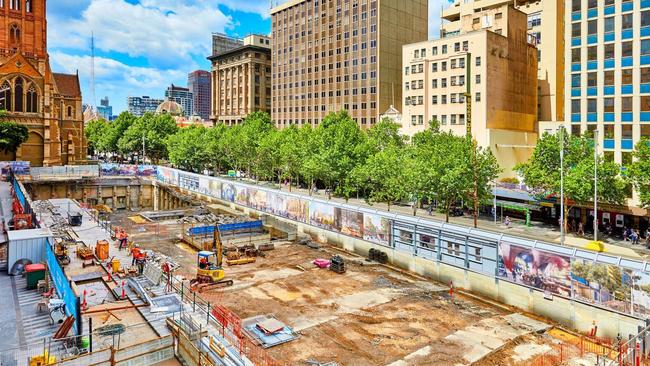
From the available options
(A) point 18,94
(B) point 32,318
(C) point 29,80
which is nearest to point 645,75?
(B) point 32,318

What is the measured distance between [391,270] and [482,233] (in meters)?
8.39

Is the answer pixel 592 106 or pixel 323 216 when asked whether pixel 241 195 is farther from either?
pixel 592 106

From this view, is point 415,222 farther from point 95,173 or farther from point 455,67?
point 95,173

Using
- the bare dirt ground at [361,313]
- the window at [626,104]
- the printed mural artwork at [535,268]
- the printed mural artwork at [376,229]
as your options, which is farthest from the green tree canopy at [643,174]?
the printed mural artwork at [376,229]

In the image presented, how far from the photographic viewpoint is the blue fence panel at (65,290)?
17.4m

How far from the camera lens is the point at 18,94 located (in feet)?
304

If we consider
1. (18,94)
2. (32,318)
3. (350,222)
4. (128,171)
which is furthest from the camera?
(18,94)

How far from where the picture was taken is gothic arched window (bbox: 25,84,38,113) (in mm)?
94000

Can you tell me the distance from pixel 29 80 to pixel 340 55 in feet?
227

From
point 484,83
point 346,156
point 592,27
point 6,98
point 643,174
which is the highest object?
point 592,27

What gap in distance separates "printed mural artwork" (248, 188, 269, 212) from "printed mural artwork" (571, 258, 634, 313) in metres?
→ 36.7

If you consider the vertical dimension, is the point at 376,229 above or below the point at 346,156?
below

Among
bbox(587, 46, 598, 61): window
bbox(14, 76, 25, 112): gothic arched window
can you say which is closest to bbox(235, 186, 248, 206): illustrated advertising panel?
bbox(587, 46, 598, 61): window

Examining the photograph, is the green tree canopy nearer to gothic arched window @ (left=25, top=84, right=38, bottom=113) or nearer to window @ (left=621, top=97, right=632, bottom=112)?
window @ (left=621, top=97, right=632, bottom=112)
